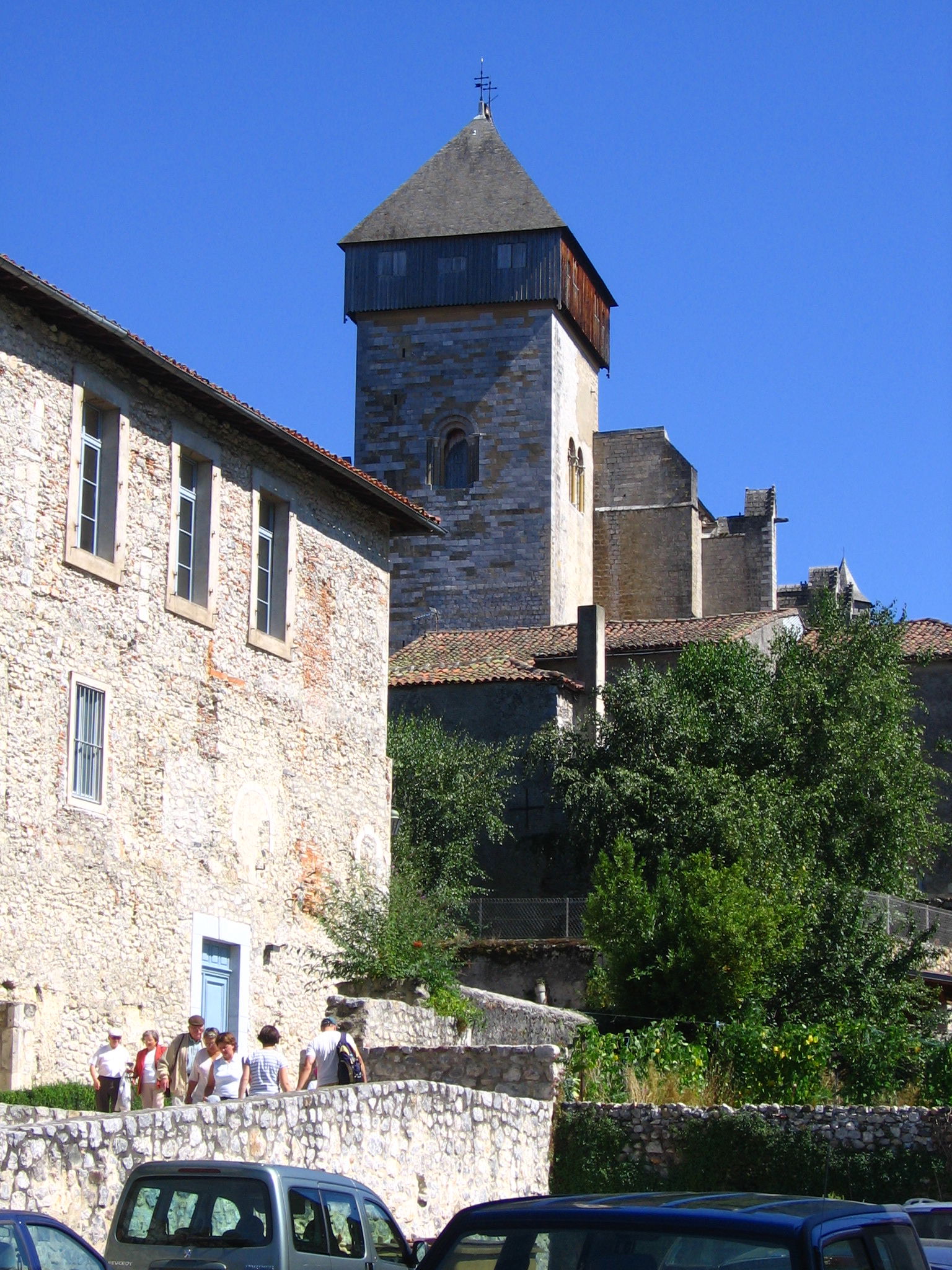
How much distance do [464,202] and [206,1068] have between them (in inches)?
1510

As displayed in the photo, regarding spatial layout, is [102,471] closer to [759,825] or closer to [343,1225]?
[343,1225]

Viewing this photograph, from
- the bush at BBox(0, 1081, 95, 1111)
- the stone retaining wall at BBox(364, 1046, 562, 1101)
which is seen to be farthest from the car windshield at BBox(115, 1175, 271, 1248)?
the stone retaining wall at BBox(364, 1046, 562, 1101)

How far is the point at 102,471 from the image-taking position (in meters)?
18.7

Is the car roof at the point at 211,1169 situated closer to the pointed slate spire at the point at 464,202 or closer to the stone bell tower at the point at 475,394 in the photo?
the stone bell tower at the point at 475,394

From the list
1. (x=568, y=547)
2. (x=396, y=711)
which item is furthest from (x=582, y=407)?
(x=396, y=711)

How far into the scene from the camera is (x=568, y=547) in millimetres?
48406

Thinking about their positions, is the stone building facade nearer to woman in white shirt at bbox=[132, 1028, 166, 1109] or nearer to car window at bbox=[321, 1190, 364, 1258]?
woman in white shirt at bbox=[132, 1028, 166, 1109]

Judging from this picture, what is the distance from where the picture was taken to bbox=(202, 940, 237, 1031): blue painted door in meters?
19.3

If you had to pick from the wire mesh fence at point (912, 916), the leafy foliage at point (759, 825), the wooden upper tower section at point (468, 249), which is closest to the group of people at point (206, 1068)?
the leafy foliage at point (759, 825)

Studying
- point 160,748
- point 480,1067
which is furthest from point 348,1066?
point 160,748

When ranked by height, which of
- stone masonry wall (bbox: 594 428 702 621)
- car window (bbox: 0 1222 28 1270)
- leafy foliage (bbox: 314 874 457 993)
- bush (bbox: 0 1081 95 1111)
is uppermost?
stone masonry wall (bbox: 594 428 702 621)

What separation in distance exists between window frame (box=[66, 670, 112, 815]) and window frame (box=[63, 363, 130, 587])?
3.71ft

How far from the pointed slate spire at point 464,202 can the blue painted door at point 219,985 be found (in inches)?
1247

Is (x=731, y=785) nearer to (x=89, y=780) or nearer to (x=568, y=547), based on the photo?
(x=89, y=780)
